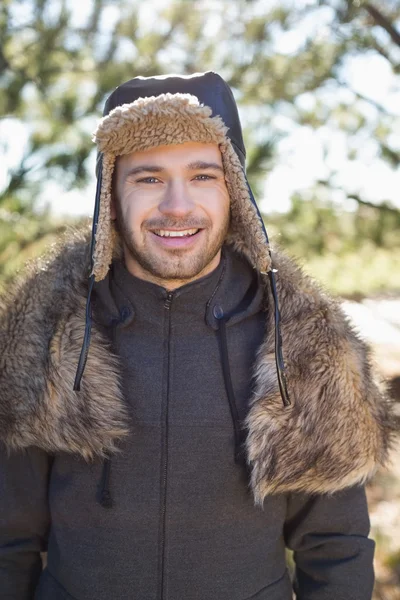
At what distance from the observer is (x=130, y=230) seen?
1882 mm

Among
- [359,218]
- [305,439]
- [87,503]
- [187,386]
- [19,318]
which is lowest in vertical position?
[87,503]

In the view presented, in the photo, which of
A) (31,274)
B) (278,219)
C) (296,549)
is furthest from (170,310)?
(278,219)

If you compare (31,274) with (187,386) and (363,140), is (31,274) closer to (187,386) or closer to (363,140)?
(187,386)

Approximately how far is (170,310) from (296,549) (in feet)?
2.53

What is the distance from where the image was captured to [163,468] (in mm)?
1757

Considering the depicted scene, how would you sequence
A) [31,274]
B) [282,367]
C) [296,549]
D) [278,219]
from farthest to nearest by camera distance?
[278,219] → [31,274] → [296,549] → [282,367]

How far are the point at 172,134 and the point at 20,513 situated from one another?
112 cm

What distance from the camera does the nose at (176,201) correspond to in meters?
1.80

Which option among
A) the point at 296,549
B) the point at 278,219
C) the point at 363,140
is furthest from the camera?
the point at 363,140

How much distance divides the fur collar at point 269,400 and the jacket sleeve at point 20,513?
81mm

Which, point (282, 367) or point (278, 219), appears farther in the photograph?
point (278, 219)

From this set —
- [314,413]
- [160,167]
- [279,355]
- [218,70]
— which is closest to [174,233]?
[160,167]

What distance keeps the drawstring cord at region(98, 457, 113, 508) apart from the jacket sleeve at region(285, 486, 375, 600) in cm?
51

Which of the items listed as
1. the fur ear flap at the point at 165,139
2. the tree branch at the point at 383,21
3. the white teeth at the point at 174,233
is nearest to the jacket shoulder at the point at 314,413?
the fur ear flap at the point at 165,139
